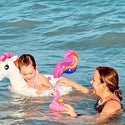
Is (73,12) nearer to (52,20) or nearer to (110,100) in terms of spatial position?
(52,20)

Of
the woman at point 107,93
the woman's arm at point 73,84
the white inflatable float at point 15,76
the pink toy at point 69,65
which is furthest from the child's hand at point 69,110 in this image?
the pink toy at point 69,65

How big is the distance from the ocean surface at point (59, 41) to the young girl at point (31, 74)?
275 millimetres

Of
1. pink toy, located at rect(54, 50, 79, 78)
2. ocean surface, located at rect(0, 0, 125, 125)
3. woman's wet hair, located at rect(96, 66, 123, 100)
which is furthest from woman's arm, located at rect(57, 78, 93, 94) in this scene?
woman's wet hair, located at rect(96, 66, 123, 100)

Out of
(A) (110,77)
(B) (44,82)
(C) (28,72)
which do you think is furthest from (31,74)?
(A) (110,77)

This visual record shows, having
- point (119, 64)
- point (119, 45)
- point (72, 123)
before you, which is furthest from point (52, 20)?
point (72, 123)

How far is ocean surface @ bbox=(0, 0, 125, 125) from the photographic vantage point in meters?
6.07

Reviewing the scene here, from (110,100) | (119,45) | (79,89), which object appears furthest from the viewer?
(119,45)

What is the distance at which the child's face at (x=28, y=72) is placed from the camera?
21.7 feet

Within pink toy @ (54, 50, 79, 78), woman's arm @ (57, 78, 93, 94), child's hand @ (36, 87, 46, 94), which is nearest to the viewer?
woman's arm @ (57, 78, 93, 94)

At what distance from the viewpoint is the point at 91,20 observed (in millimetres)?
11359

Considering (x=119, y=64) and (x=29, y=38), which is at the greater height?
(x=29, y=38)

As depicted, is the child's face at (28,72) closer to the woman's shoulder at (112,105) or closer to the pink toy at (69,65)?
the pink toy at (69,65)

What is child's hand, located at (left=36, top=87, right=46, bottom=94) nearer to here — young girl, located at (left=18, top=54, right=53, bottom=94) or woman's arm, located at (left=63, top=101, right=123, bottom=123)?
young girl, located at (left=18, top=54, right=53, bottom=94)

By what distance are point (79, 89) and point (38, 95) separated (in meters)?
0.72
